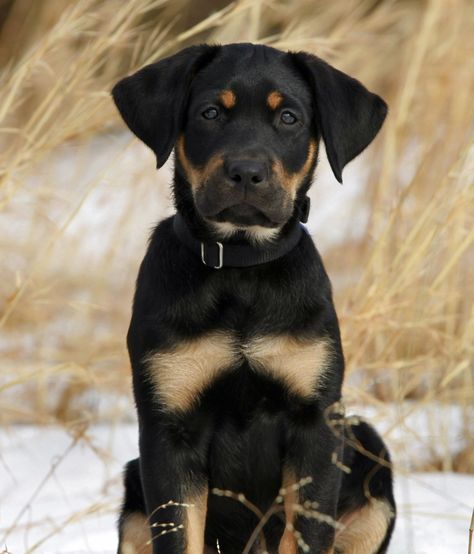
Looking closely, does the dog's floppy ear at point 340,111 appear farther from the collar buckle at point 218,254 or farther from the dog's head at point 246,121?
the collar buckle at point 218,254

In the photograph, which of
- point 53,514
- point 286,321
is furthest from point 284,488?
point 53,514

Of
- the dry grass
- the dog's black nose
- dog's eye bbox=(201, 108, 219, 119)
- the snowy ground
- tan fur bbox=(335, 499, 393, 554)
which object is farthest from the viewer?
the dry grass

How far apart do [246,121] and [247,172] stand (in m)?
0.25

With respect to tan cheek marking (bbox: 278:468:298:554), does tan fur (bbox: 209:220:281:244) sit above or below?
above

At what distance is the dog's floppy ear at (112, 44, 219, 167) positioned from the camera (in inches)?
130

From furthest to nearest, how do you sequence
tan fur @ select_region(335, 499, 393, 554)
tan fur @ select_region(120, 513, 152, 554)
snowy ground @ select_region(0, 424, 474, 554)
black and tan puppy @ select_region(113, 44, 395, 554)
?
snowy ground @ select_region(0, 424, 474, 554), tan fur @ select_region(335, 499, 393, 554), tan fur @ select_region(120, 513, 152, 554), black and tan puppy @ select_region(113, 44, 395, 554)

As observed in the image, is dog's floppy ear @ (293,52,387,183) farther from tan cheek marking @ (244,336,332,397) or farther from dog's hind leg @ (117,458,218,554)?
dog's hind leg @ (117,458,218,554)

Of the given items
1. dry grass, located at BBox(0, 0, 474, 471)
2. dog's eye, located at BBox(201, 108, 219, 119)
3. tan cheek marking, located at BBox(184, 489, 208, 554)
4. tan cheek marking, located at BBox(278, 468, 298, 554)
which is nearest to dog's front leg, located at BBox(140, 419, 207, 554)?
tan cheek marking, located at BBox(184, 489, 208, 554)

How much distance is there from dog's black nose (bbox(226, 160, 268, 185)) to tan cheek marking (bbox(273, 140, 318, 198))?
0.07 m

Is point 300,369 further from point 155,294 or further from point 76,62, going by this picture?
point 76,62

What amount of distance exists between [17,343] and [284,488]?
2.86m

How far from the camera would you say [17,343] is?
584cm

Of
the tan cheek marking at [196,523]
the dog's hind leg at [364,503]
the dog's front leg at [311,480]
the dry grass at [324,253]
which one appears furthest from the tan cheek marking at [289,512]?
the dry grass at [324,253]

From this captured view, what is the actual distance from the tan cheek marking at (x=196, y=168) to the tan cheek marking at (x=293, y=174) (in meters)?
0.16
